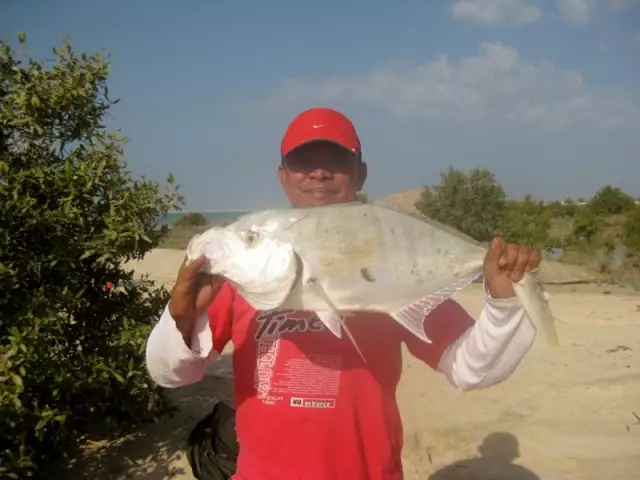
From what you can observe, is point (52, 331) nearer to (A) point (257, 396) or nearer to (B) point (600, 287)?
(A) point (257, 396)

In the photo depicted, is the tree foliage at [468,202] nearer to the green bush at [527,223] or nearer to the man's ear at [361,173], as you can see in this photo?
the green bush at [527,223]

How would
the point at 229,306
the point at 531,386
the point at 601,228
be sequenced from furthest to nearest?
1. the point at 601,228
2. the point at 531,386
3. the point at 229,306

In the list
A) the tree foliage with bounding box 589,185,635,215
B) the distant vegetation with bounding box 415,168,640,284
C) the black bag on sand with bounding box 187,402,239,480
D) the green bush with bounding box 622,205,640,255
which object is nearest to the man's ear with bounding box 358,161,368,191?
the black bag on sand with bounding box 187,402,239,480

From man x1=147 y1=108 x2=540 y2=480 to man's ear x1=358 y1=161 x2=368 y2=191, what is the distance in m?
0.70

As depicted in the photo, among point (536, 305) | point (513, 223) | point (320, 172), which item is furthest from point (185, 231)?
point (513, 223)

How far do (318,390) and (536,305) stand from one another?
0.85m

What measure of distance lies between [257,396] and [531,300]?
3.53ft

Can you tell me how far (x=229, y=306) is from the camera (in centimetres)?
239

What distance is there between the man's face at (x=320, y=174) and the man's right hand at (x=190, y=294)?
67 centimetres

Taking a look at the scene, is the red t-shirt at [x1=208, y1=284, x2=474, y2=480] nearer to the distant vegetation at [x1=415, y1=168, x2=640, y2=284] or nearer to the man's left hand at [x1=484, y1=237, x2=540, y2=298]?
the man's left hand at [x1=484, y1=237, x2=540, y2=298]

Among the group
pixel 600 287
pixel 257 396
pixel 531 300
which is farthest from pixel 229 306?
pixel 600 287

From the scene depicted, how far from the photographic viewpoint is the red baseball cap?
8.34ft

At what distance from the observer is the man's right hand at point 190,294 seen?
197 centimetres

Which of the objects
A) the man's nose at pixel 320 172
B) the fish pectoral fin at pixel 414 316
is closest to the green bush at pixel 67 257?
the man's nose at pixel 320 172
